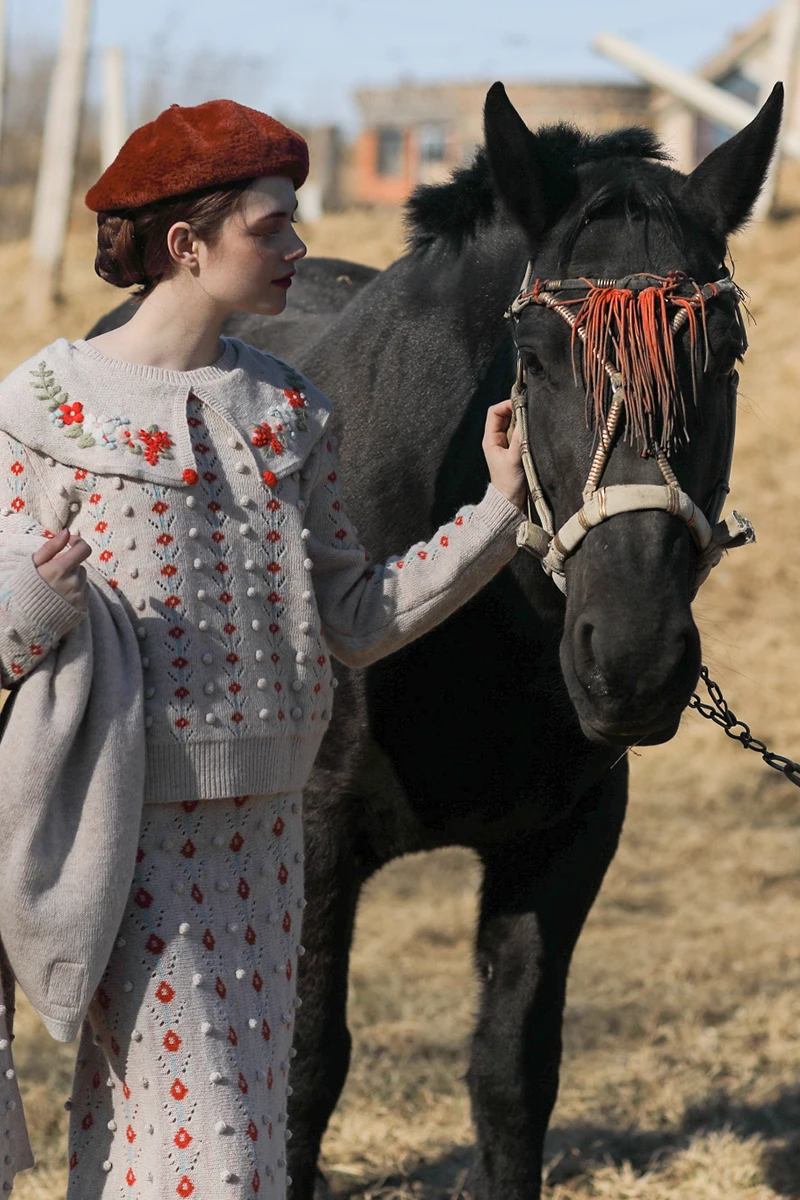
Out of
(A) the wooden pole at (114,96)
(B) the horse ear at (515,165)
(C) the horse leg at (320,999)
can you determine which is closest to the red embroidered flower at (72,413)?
(B) the horse ear at (515,165)

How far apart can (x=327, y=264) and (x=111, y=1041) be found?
10.3 feet

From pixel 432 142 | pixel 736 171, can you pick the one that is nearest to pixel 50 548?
pixel 736 171

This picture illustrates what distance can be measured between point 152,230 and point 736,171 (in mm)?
924

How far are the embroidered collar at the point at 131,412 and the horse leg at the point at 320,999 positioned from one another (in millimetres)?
1018

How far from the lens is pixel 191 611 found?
192cm

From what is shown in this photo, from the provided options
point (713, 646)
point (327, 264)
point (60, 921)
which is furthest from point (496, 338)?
point (713, 646)

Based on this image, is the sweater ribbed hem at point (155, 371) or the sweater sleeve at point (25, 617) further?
the sweater ribbed hem at point (155, 371)

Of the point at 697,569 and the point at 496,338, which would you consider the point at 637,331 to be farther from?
the point at 496,338

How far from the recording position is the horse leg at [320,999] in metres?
2.79

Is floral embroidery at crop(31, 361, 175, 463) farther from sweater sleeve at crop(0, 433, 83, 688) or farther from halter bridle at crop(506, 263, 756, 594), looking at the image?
halter bridle at crop(506, 263, 756, 594)

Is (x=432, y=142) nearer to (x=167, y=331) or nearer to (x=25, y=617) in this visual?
(x=167, y=331)

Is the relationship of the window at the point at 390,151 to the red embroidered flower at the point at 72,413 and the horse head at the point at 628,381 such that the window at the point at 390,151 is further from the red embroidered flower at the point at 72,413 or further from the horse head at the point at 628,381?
the red embroidered flower at the point at 72,413

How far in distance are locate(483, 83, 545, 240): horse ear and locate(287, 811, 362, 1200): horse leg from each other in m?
1.24

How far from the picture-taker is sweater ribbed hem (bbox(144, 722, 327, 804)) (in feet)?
6.23
